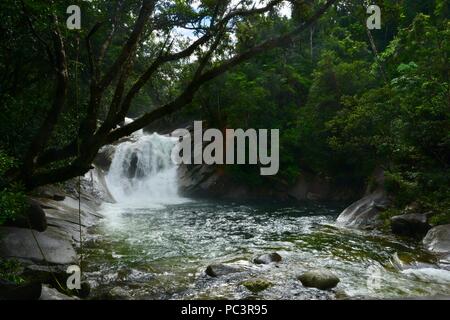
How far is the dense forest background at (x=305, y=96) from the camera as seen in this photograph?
32.5 feet

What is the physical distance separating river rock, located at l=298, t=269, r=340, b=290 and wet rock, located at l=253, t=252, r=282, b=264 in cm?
158

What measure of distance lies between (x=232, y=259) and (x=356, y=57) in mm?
31270

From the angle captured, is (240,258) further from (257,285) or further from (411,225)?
(411,225)

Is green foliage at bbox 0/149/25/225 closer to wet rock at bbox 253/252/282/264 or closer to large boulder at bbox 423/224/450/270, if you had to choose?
wet rock at bbox 253/252/282/264

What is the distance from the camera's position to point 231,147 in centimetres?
3288

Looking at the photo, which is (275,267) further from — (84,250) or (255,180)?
(255,180)

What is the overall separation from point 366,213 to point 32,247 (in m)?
13.6

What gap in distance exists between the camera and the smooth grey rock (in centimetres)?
909

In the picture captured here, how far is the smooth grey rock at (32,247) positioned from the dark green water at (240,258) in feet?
2.27

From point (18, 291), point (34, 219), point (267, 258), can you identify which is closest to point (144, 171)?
point (34, 219)

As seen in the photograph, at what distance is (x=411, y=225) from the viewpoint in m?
14.3

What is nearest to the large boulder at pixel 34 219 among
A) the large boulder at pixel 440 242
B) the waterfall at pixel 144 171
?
the large boulder at pixel 440 242

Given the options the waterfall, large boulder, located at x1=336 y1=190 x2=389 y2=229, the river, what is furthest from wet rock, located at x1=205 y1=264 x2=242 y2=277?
the waterfall
